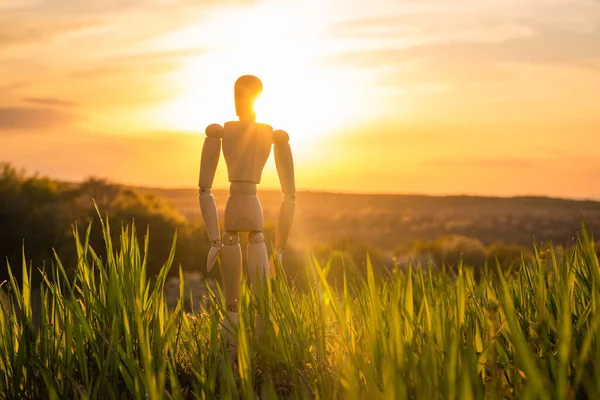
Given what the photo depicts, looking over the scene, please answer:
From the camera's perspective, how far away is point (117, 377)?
330 centimetres

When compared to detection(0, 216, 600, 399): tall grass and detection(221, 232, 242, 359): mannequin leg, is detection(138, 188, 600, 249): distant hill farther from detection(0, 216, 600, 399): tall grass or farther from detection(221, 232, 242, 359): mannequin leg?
detection(0, 216, 600, 399): tall grass

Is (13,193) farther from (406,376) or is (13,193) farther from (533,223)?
(533,223)

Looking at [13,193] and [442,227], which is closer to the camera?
[13,193]

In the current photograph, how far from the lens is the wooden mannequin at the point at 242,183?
5375mm

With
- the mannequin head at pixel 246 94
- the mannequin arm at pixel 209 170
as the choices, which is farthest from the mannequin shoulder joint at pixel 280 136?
the mannequin arm at pixel 209 170

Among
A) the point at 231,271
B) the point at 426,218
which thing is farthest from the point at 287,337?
the point at 426,218

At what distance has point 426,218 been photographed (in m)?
61.5

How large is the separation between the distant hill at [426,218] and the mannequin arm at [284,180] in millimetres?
25281

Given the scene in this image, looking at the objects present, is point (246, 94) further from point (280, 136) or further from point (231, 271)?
point (231, 271)

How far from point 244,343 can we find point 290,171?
3025 millimetres

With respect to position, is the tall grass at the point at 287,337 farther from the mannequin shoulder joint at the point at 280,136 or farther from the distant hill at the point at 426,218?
the distant hill at the point at 426,218

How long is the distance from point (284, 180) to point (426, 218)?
57.0 meters

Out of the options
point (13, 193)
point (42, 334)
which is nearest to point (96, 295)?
point (42, 334)

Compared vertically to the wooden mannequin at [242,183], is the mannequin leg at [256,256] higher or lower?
lower
